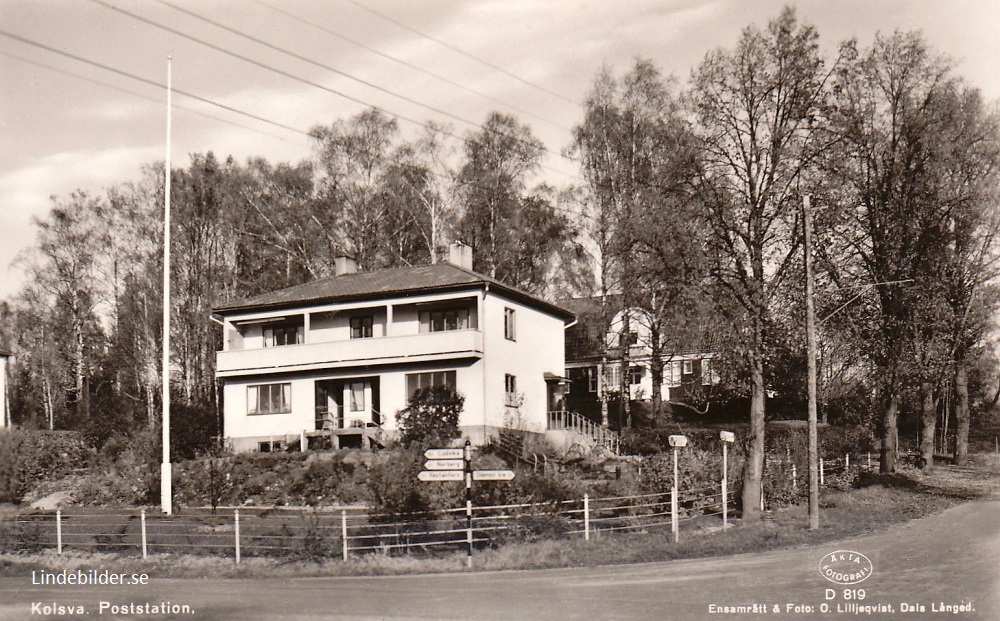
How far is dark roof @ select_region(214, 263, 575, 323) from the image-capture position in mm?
36588

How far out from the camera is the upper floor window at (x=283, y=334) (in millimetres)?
40500

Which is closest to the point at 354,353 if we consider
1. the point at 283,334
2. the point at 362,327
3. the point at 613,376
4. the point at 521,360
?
the point at 362,327

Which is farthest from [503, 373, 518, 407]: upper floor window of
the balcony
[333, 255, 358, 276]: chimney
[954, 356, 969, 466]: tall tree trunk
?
[954, 356, 969, 466]: tall tree trunk

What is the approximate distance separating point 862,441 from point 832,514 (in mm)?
17321

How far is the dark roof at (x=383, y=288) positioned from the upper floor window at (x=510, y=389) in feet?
10.7

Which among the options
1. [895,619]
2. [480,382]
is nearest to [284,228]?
[480,382]

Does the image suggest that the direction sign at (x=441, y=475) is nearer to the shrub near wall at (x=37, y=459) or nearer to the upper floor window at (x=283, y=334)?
the shrub near wall at (x=37, y=459)

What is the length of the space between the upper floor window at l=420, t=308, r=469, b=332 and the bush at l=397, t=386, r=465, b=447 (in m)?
4.20

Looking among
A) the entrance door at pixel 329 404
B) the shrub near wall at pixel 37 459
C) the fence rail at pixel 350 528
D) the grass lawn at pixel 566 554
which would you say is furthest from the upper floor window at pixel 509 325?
the shrub near wall at pixel 37 459

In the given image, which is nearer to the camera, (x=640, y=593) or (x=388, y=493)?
(x=640, y=593)

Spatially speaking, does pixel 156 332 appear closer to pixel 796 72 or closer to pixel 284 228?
pixel 284 228

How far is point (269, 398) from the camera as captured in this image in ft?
128

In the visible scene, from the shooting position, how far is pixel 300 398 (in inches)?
1516

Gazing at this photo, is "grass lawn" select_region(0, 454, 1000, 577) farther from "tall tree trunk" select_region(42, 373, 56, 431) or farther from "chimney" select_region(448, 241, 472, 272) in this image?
"tall tree trunk" select_region(42, 373, 56, 431)
